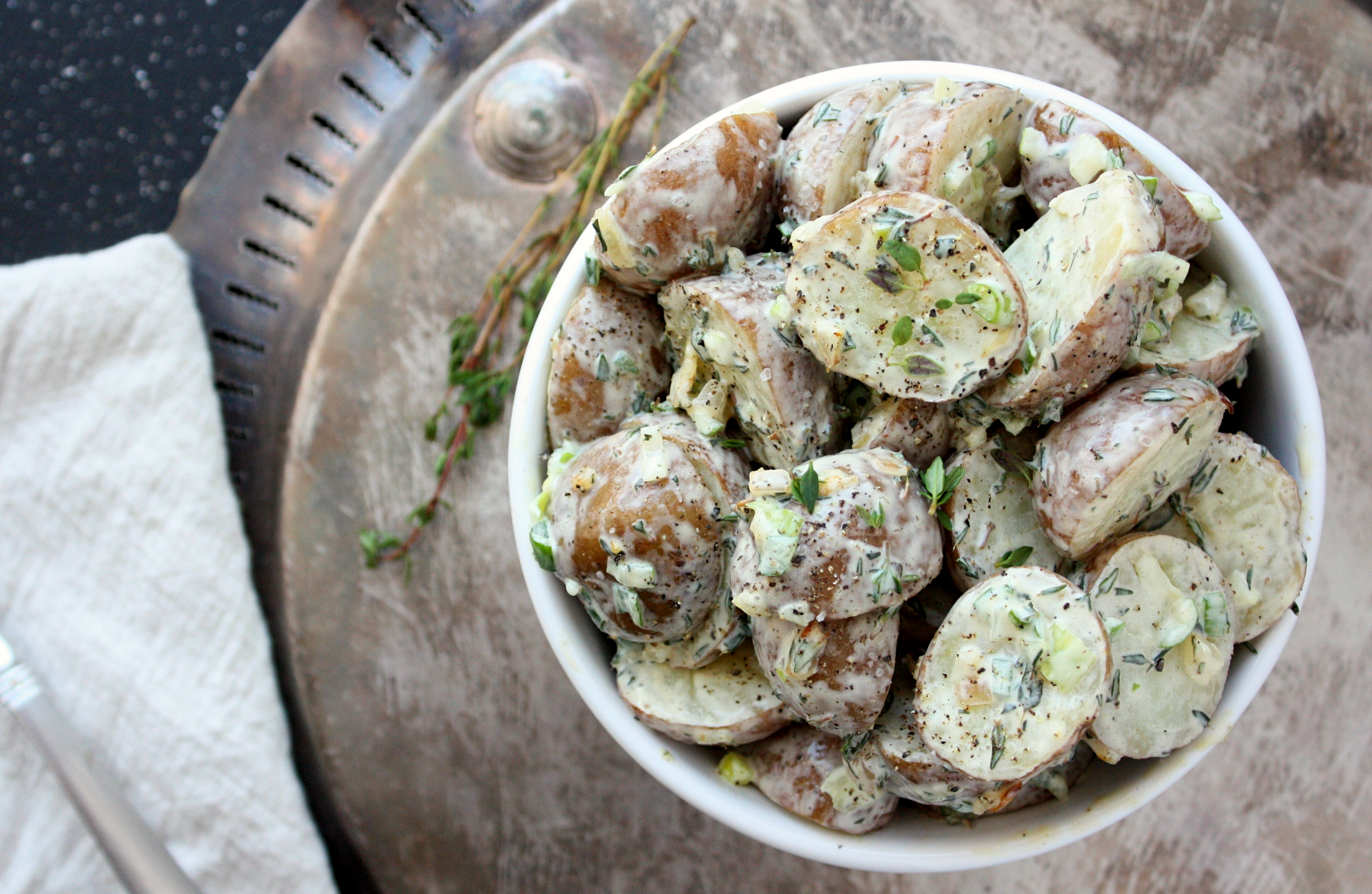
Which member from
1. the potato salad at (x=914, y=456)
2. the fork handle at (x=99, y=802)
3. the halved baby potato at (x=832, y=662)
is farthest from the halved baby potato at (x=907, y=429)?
the fork handle at (x=99, y=802)

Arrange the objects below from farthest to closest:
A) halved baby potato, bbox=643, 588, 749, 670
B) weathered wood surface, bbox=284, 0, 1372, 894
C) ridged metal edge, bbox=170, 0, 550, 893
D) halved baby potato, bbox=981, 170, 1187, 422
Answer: ridged metal edge, bbox=170, 0, 550, 893, weathered wood surface, bbox=284, 0, 1372, 894, halved baby potato, bbox=643, 588, 749, 670, halved baby potato, bbox=981, 170, 1187, 422

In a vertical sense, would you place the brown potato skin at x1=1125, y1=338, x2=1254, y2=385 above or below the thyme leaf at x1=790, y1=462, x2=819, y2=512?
below

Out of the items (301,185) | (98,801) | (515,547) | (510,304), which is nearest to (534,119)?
(510,304)

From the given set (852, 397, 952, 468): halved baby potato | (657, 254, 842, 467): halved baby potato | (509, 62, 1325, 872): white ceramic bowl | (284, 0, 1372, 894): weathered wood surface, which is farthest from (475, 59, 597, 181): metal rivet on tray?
(852, 397, 952, 468): halved baby potato

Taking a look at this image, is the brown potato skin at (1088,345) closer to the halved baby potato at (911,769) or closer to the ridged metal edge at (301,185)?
the halved baby potato at (911,769)

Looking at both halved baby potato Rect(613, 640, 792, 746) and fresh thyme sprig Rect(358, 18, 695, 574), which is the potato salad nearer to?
halved baby potato Rect(613, 640, 792, 746)

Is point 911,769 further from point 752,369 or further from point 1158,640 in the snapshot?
point 752,369

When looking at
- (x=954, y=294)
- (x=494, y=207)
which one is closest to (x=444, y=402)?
(x=494, y=207)
